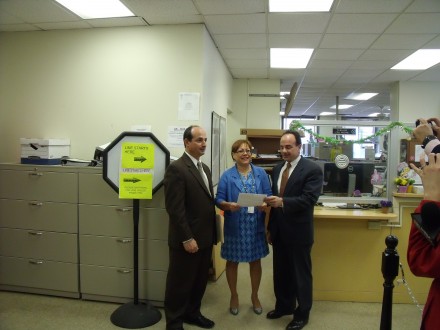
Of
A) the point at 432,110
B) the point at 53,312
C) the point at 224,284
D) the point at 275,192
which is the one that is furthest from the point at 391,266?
the point at 432,110

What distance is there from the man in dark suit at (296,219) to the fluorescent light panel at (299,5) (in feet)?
3.79

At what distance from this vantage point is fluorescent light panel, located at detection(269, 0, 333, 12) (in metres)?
2.77

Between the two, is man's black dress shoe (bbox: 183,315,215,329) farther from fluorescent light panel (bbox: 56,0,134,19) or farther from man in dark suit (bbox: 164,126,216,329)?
fluorescent light panel (bbox: 56,0,134,19)

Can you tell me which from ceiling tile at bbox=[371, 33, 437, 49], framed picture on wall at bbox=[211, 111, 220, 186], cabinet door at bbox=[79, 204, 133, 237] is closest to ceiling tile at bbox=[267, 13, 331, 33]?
ceiling tile at bbox=[371, 33, 437, 49]

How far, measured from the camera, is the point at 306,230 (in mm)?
2488

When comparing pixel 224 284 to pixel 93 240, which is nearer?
pixel 93 240

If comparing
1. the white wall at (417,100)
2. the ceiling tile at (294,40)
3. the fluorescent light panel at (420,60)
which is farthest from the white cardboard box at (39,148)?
the white wall at (417,100)

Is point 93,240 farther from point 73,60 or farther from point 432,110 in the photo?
point 432,110

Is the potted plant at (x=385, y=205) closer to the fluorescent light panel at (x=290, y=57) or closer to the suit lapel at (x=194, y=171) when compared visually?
the suit lapel at (x=194, y=171)

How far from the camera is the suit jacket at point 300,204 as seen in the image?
242 cm

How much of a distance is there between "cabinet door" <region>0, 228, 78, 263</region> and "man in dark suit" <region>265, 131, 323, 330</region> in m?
1.81

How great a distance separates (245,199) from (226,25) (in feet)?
6.21

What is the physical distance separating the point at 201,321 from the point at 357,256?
5.16 ft

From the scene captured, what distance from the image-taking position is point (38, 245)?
2.97 metres
